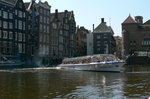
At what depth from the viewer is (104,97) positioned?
2348 centimetres

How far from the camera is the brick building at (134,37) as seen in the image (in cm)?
13750

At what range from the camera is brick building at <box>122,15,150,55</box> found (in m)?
138

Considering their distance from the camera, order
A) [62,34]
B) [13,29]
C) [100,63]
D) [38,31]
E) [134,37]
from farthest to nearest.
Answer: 1. [134,37]
2. [62,34]
3. [38,31]
4. [13,29]
5. [100,63]

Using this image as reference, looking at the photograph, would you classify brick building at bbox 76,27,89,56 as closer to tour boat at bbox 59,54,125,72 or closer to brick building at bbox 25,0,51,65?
brick building at bbox 25,0,51,65

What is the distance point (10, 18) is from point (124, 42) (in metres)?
62.3

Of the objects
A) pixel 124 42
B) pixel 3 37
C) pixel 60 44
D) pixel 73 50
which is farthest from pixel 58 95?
pixel 124 42

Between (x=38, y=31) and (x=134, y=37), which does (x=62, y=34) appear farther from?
(x=134, y=37)

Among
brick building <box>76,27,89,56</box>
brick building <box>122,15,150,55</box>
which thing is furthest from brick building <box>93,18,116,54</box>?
brick building <box>122,15,150,55</box>

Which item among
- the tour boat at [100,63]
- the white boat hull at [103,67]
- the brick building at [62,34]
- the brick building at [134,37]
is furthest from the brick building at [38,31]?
the brick building at [134,37]

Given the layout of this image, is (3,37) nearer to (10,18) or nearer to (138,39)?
(10,18)

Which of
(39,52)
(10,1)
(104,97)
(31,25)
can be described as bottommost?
(104,97)

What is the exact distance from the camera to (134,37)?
139 meters

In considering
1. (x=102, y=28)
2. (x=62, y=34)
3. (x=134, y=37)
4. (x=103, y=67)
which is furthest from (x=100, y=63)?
(x=134, y=37)

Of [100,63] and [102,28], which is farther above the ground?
[102,28]
